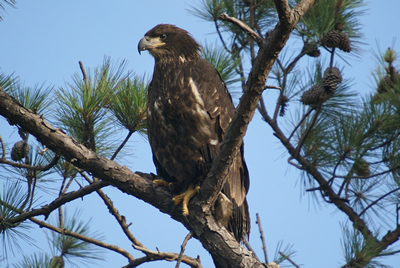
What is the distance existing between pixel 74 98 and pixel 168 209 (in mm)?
1004

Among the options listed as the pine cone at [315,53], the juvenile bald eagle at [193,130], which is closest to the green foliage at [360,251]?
the juvenile bald eagle at [193,130]

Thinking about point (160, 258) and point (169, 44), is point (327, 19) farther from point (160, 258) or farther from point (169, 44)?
point (160, 258)

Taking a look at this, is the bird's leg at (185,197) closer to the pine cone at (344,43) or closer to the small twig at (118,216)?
the small twig at (118,216)

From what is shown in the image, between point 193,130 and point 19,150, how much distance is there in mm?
1193

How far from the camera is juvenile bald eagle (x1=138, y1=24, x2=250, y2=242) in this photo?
9.77ft

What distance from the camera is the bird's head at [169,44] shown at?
3418 mm

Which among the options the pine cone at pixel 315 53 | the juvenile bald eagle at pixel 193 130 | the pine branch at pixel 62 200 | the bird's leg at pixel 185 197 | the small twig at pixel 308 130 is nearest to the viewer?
the pine branch at pixel 62 200

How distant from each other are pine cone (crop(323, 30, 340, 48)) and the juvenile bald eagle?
Result: 1.47 m

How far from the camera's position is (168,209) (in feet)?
9.73

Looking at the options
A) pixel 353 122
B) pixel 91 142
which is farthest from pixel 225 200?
pixel 353 122

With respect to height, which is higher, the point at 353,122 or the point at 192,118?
the point at 353,122

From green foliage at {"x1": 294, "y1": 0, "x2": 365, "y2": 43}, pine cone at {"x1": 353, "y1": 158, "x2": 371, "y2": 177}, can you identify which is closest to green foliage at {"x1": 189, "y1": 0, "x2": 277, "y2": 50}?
green foliage at {"x1": 294, "y1": 0, "x2": 365, "y2": 43}

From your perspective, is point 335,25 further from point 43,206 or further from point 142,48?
point 43,206

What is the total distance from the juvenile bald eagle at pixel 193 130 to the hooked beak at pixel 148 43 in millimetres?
252
